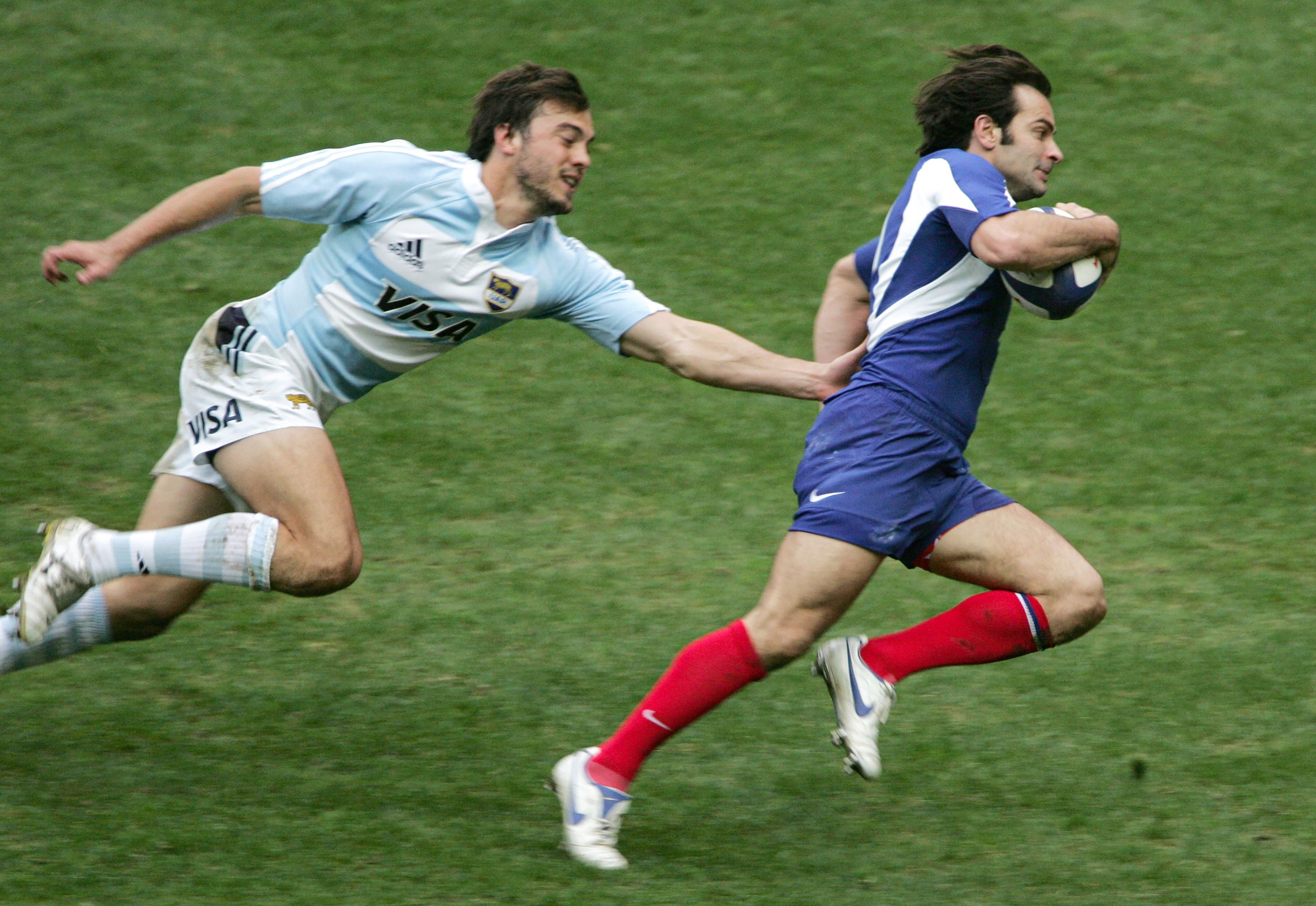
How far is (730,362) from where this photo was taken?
4359 millimetres

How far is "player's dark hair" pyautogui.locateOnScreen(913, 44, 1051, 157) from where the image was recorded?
13.8 ft

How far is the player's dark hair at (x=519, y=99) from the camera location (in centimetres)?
430

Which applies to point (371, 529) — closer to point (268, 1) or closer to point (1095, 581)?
point (1095, 581)

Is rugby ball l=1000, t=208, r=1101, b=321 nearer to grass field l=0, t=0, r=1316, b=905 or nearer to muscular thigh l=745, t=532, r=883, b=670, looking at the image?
muscular thigh l=745, t=532, r=883, b=670

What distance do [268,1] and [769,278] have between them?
16.4 feet

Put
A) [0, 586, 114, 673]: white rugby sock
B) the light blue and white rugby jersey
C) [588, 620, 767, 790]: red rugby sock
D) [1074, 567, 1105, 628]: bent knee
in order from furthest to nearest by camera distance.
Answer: [0, 586, 114, 673]: white rugby sock
the light blue and white rugby jersey
[1074, 567, 1105, 628]: bent knee
[588, 620, 767, 790]: red rugby sock

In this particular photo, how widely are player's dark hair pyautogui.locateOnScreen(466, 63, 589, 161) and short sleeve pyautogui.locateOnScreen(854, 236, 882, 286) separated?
2.97 ft

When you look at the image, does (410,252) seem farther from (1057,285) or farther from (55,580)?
(1057,285)

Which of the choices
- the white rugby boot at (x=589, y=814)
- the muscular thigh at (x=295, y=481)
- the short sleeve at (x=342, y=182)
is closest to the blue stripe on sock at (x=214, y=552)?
the muscular thigh at (x=295, y=481)

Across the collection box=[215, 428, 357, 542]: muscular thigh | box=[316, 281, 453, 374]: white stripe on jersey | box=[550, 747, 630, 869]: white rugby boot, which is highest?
box=[316, 281, 453, 374]: white stripe on jersey

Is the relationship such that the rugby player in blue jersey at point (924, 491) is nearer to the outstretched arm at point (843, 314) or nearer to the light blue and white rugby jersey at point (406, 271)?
the outstretched arm at point (843, 314)

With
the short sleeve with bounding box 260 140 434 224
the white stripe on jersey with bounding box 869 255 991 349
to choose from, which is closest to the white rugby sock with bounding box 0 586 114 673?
the short sleeve with bounding box 260 140 434 224

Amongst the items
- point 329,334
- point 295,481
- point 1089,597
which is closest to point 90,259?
point 329,334

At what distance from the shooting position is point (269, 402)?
165 inches
